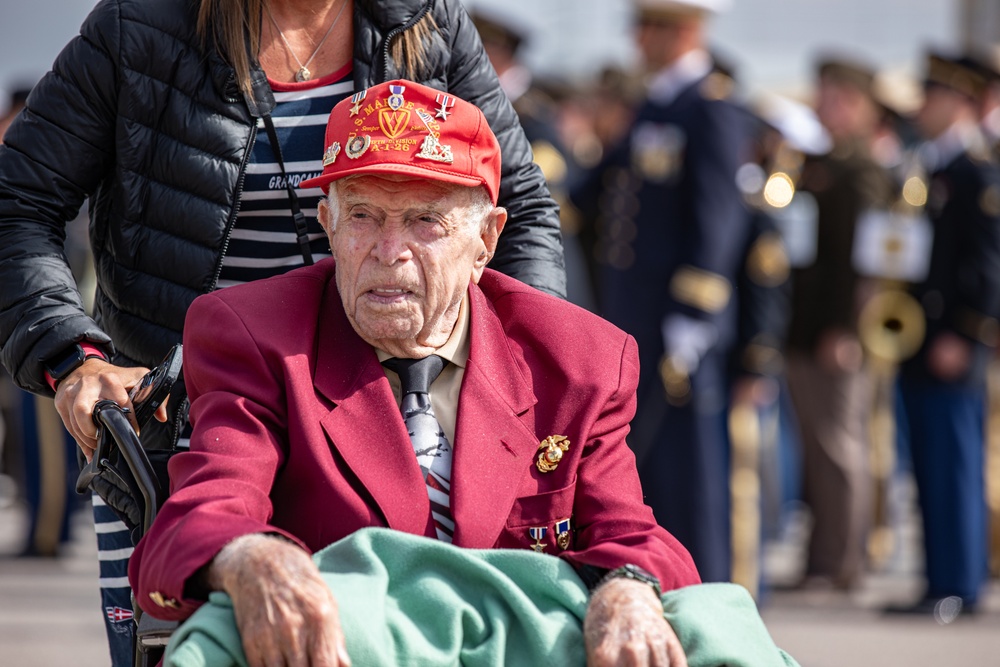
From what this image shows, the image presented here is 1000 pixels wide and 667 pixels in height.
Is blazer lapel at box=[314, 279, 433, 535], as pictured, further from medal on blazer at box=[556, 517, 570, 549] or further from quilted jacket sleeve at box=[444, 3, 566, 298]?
quilted jacket sleeve at box=[444, 3, 566, 298]

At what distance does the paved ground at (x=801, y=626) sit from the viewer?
6.77 meters

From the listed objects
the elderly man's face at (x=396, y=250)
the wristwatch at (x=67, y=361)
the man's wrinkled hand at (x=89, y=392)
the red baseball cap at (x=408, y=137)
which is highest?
the red baseball cap at (x=408, y=137)

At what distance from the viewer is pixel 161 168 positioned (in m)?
3.07

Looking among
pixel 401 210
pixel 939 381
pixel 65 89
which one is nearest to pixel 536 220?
pixel 401 210

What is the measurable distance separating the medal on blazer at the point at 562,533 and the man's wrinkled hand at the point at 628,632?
22 centimetres

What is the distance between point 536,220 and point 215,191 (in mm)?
723

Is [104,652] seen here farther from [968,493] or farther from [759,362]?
[968,493]

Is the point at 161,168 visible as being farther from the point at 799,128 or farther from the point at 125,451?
the point at 799,128

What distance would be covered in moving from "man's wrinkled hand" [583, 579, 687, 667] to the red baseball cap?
31.0 inches

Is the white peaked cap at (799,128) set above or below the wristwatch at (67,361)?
above

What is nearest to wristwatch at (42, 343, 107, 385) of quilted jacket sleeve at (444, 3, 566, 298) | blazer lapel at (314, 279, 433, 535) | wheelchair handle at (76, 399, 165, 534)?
wheelchair handle at (76, 399, 165, 534)

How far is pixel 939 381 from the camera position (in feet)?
26.5

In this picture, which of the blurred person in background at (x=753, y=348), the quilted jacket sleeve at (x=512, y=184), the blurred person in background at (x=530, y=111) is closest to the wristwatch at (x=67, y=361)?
the quilted jacket sleeve at (x=512, y=184)

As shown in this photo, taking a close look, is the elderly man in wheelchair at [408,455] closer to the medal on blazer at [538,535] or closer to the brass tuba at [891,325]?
the medal on blazer at [538,535]
